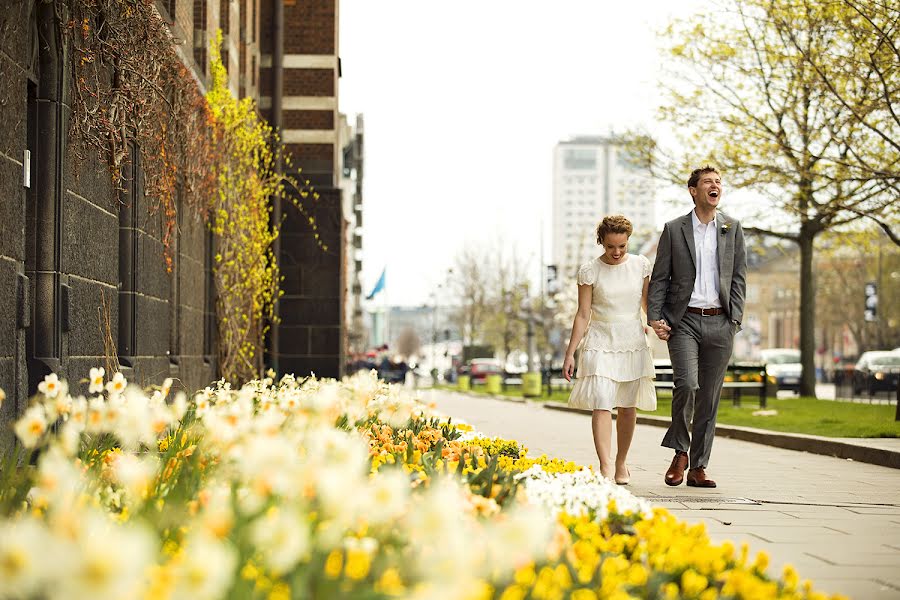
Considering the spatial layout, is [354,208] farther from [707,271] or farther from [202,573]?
[202,573]

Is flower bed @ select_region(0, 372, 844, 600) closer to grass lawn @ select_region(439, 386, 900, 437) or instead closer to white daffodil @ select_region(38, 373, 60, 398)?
white daffodil @ select_region(38, 373, 60, 398)

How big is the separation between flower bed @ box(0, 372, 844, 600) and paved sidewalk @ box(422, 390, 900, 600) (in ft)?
3.11

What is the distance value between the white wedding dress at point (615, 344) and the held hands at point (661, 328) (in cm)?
12

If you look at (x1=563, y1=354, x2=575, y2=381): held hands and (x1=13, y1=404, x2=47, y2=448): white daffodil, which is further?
(x1=563, y1=354, x2=575, y2=381): held hands

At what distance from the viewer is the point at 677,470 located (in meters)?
9.07

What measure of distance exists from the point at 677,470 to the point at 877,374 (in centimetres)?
3043

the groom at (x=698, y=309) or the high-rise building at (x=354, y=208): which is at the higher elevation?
the high-rise building at (x=354, y=208)

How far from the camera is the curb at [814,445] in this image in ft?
38.0

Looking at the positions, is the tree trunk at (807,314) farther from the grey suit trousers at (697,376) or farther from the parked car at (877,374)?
the grey suit trousers at (697,376)

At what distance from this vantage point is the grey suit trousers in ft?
29.7

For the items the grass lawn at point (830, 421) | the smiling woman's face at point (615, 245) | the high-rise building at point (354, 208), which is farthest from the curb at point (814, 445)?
the high-rise building at point (354, 208)

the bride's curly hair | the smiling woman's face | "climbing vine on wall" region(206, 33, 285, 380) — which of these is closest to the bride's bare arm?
the smiling woman's face

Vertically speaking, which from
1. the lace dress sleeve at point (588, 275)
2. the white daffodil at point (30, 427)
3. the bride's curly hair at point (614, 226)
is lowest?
the white daffodil at point (30, 427)

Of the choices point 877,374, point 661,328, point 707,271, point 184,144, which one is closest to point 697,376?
point 661,328
